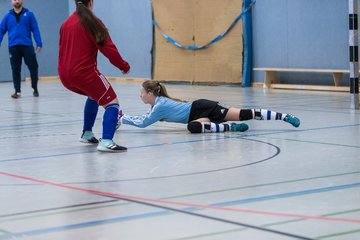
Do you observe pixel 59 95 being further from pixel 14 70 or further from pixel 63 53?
pixel 63 53

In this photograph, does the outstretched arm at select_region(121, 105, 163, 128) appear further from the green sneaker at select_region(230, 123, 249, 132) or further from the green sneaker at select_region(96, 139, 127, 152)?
the green sneaker at select_region(96, 139, 127, 152)

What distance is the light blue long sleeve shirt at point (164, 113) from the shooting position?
8.27 meters

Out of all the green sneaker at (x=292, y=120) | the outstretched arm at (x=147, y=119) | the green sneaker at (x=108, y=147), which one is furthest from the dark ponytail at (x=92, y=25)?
the green sneaker at (x=292, y=120)

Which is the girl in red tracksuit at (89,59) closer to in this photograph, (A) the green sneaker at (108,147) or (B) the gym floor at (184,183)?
(A) the green sneaker at (108,147)

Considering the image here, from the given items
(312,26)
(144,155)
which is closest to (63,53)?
(144,155)

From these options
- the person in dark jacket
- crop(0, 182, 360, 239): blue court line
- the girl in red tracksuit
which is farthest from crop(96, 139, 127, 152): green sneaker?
the person in dark jacket

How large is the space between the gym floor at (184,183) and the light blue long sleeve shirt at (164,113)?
163 millimetres

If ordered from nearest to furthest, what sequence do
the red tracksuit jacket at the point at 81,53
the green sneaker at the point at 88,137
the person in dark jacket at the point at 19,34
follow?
the red tracksuit jacket at the point at 81,53, the green sneaker at the point at 88,137, the person in dark jacket at the point at 19,34

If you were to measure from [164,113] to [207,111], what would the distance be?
480 millimetres

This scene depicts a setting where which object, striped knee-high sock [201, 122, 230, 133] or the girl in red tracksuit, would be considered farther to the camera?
striped knee-high sock [201, 122, 230, 133]

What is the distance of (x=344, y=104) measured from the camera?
38.1ft

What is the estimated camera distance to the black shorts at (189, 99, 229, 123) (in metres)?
8.41

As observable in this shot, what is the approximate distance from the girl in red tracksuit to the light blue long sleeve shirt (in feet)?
3.51

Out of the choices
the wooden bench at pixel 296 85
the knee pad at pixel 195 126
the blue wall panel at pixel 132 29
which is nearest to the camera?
the knee pad at pixel 195 126
